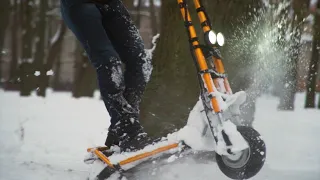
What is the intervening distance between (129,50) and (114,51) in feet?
0.57

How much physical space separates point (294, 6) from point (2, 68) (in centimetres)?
208

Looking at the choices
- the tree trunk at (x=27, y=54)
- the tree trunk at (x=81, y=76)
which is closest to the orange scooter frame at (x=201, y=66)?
the tree trunk at (x=27, y=54)

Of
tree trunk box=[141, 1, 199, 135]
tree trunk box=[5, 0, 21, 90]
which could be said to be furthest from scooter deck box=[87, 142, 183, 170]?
tree trunk box=[5, 0, 21, 90]

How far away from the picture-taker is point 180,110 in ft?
7.61

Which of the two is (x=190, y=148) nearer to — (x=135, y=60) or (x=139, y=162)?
(x=139, y=162)

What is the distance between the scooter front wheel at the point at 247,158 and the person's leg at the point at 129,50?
2.06ft

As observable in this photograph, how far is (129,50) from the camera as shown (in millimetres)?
2027

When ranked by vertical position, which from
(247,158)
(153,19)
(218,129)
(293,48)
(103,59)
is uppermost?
(153,19)

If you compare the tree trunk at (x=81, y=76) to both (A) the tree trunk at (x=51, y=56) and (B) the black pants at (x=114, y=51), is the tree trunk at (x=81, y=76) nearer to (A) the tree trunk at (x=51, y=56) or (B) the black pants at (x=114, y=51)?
(A) the tree trunk at (x=51, y=56)

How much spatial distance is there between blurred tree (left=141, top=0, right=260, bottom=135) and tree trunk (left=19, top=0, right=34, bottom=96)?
937 mm

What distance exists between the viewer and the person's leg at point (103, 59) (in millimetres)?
1841

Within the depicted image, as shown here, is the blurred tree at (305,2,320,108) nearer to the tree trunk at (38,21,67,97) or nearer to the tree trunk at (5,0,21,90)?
the tree trunk at (38,21,67,97)

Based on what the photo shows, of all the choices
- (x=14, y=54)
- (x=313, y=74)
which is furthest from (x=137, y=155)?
(x=14, y=54)

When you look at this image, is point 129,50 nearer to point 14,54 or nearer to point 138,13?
point 138,13
